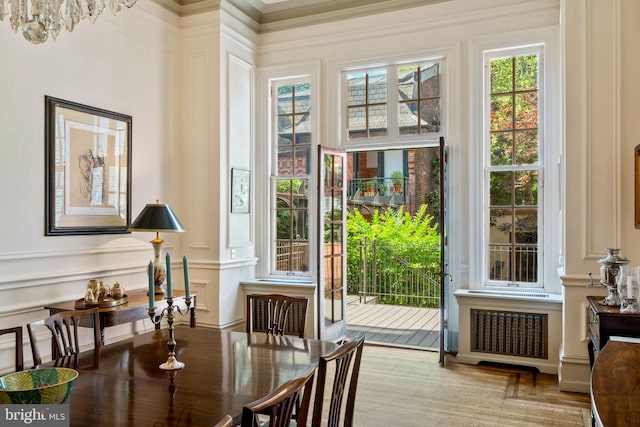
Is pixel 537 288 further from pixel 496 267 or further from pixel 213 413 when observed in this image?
pixel 213 413

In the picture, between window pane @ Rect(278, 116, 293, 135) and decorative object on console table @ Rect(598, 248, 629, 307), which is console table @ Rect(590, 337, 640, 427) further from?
window pane @ Rect(278, 116, 293, 135)

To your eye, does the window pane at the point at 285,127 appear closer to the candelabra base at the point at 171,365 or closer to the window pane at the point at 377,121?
the window pane at the point at 377,121

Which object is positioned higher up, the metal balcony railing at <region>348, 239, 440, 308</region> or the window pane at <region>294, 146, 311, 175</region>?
the window pane at <region>294, 146, 311, 175</region>

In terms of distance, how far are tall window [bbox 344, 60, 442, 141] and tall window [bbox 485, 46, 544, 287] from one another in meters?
0.58

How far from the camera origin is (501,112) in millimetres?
4859

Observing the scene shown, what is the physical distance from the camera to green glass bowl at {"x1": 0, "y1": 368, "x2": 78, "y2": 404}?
148 cm

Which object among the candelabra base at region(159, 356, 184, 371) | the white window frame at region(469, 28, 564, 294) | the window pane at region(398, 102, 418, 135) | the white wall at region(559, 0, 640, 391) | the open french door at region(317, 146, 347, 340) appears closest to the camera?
the candelabra base at region(159, 356, 184, 371)

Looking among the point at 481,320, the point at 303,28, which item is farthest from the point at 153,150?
the point at 481,320

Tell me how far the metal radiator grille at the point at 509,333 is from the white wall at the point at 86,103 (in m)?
3.13

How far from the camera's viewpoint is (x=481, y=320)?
4.60 metres

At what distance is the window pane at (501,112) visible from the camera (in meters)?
4.83

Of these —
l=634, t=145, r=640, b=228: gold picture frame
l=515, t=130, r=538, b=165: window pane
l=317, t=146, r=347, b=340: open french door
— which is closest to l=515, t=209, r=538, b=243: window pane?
l=515, t=130, r=538, b=165: window pane

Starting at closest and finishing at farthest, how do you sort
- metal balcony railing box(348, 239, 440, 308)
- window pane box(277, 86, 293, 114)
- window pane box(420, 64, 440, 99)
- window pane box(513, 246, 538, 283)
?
window pane box(513, 246, 538, 283) < window pane box(420, 64, 440, 99) < window pane box(277, 86, 293, 114) < metal balcony railing box(348, 239, 440, 308)

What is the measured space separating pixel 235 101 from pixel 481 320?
3.36 meters
